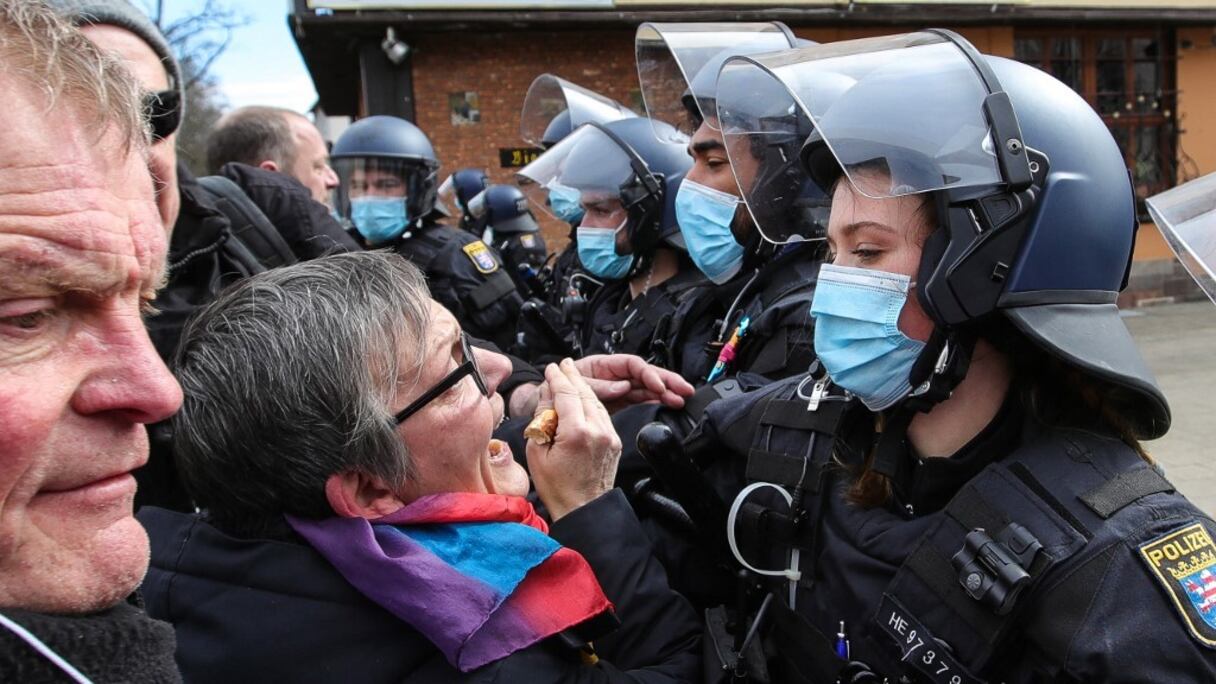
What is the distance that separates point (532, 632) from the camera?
1537 mm

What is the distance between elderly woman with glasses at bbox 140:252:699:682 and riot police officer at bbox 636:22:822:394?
798 mm

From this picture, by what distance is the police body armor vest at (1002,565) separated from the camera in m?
1.38

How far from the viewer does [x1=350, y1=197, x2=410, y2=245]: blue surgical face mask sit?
17.2ft

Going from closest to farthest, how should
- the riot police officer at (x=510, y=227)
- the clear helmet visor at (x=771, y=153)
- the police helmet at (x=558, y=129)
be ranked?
the clear helmet visor at (x=771, y=153), the police helmet at (x=558, y=129), the riot police officer at (x=510, y=227)

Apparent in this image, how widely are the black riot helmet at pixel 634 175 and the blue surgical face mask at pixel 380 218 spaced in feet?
4.57

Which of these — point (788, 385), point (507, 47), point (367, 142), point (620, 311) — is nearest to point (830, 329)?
point (788, 385)

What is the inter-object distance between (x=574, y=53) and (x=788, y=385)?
10662 mm

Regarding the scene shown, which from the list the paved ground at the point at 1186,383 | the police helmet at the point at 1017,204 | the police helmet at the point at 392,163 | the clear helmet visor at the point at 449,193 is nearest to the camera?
the police helmet at the point at 1017,204

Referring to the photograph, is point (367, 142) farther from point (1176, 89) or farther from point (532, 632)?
point (1176, 89)

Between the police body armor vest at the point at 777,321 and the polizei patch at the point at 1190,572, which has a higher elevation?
the police body armor vest at the point at 777,321

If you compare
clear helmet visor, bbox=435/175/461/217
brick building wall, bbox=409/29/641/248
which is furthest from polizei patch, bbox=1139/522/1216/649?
brick building wall, bbox=409/29/641/248

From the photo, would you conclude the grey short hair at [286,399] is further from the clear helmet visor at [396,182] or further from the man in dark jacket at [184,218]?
the clear helmet visor at [396,182]

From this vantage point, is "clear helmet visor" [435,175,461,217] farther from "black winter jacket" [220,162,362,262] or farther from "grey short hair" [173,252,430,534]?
"grey short hair" [173,252,430,534]

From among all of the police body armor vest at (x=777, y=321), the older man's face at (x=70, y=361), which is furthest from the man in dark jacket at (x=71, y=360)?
the police body armor vest at (x=777, y=321)
